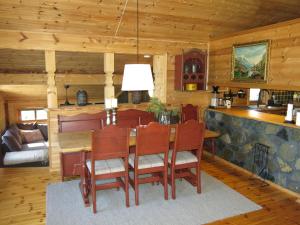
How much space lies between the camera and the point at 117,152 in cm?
279

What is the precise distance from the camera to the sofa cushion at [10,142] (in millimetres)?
6035

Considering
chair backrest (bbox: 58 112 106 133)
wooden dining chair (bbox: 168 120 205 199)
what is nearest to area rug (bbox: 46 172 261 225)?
wooden dining chair (bbox: 168 120 205 199)

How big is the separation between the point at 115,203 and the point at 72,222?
22.2 inches

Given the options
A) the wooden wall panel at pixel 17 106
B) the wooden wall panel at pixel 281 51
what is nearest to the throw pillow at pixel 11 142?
the wooden wall panel at pixel 17 106

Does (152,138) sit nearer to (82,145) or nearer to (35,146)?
(82,145)

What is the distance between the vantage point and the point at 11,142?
6133 mm

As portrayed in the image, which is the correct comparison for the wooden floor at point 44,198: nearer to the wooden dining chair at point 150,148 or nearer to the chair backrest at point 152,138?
the wooden dining chair at point 150,148

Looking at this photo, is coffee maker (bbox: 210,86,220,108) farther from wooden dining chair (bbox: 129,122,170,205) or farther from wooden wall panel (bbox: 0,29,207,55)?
wooden dining chair (bbox: 129,122,170,205)

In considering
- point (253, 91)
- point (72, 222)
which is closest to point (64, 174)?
point (72, 222)

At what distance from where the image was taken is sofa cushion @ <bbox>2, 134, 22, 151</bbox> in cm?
604

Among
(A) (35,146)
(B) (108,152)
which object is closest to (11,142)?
(A) (35,146)

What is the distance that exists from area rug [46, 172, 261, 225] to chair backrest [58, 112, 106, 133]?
87cm

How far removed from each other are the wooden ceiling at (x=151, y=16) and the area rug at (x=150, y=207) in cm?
231

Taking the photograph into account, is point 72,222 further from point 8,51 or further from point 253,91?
A: point 253,91
